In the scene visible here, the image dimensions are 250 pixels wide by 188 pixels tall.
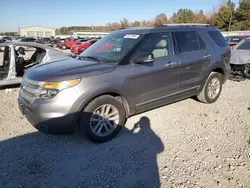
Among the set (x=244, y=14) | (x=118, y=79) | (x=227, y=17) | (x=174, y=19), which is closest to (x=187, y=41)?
(x=118, y=79)

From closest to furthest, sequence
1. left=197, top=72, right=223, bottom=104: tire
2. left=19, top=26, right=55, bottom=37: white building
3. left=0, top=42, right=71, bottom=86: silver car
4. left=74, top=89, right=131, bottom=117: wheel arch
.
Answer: left=74, top=89, right=131, bottom=117: wheel arch
left=197, top=72, right=223, bottom=104: tire
left=0, top=42, right=71, bottom=86: silver car
left=19, top=26, right=55, bottom=37: white building

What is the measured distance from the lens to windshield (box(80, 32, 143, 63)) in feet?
11.5

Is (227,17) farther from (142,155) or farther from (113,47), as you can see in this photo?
(142,155)

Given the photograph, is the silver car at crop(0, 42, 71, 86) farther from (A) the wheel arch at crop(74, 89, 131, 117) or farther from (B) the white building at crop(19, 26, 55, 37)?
(B) the white building at crop(19, 26, 55, 37)

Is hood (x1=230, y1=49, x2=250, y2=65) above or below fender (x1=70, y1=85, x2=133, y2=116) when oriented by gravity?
above

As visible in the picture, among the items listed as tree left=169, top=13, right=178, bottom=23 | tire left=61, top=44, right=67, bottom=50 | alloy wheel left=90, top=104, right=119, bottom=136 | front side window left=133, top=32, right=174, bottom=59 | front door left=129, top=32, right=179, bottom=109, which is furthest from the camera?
tree left=169, top=13, right=178, bottom=23

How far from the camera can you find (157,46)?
378 centimetres

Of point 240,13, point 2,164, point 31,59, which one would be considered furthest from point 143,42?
point 240,13

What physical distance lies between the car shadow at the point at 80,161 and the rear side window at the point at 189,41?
184cm

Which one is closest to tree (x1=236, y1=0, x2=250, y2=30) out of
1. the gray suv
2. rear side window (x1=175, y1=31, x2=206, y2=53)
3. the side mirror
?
rear side window (x1=175, y1=31, x2=206, y2=53)

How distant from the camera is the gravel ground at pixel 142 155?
250cm

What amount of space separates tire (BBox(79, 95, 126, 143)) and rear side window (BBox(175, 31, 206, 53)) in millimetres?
1769

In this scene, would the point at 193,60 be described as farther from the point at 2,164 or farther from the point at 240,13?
the point at 240,13

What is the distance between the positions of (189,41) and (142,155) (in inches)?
105
